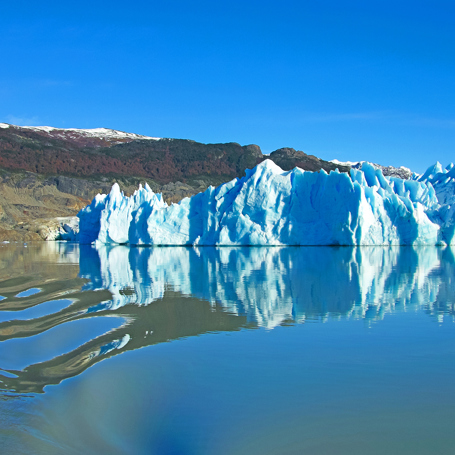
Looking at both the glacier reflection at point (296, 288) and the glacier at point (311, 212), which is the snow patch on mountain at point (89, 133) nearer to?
the glacier at point (311, 212)

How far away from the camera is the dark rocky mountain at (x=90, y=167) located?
73.7 m

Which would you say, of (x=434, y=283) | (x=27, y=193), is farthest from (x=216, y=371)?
(x=27, y=193)

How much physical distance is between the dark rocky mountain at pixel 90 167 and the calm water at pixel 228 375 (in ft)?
166

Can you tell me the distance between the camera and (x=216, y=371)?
4402mm

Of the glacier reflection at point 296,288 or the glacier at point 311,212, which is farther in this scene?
the glacier at point 311,212

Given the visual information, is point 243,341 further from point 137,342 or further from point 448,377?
point 448,377

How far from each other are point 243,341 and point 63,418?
241 cm

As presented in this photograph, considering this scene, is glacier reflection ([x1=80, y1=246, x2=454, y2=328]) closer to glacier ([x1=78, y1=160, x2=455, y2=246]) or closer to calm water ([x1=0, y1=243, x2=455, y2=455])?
calm water ([x1=0, y1=243, x2=455, y2=455])

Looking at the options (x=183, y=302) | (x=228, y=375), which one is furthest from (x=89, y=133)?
(x=228, y=375)

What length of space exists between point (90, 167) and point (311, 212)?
95755 mm

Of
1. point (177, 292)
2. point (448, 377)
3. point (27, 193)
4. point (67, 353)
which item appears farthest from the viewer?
point (27, 193)

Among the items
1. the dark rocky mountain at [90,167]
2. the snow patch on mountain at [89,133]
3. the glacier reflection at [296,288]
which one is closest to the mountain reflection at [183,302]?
the glacier reflection at [296,288]

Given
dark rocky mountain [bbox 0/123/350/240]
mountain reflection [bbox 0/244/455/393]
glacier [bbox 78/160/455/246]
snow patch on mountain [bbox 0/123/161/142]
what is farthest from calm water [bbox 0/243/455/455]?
snow patch on mountain [bbox 0/123/161/142]

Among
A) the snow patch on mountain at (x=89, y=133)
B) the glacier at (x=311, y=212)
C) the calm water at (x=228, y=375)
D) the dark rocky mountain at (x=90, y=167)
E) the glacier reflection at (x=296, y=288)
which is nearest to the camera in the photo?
the calm water at (x=228, y=375)
